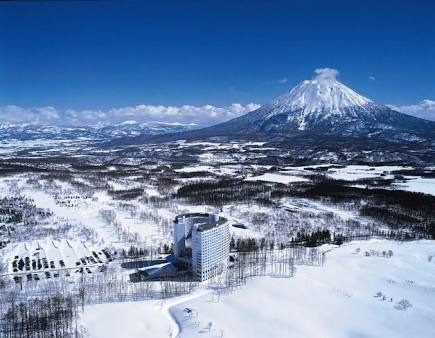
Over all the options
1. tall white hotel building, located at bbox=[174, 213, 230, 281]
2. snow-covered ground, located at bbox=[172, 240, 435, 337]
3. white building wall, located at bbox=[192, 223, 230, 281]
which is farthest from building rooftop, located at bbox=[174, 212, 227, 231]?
snow-covered ground, located at bbox=[172, 240, 435, 337]

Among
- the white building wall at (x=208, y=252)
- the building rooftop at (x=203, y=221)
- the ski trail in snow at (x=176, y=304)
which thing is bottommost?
the ski trail in snow at (x=176, y=304)

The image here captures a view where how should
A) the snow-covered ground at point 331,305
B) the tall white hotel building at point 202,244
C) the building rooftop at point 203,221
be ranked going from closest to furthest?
1. the snow-covered ground at point 331,305
2. the tall white hotel building at point 202,244
3. the building rooftop at point 203,221

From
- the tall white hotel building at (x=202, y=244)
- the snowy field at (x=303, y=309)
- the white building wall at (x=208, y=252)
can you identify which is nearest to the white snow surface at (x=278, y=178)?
the tall white hotel building at (x=202, y=244)

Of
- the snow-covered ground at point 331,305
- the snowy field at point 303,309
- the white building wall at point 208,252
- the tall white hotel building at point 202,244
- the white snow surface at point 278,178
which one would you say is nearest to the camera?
the snowy field at point 303,309

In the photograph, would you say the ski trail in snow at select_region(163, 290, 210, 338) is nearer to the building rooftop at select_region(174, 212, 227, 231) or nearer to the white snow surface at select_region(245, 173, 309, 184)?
the building rooftop at select_region(174, 212, 227, 231)

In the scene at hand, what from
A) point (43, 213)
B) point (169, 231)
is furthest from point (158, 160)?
point (169, 231)

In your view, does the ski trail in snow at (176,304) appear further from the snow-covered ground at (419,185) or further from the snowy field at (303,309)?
the snow-covered ground at (419,185)

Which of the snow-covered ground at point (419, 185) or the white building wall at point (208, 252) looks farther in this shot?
the snow-covered ground at point (419, 185)
